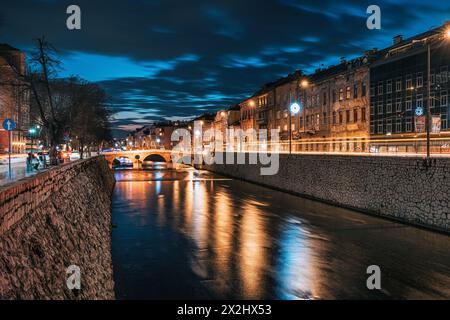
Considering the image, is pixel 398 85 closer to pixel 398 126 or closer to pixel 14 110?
pixel 398 126

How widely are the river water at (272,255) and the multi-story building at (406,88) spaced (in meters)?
20.4

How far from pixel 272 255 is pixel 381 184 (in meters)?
12.8

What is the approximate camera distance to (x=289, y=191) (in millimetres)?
48531

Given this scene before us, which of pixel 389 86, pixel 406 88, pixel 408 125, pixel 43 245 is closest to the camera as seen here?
pixel 43 245

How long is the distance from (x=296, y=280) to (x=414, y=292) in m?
4.45

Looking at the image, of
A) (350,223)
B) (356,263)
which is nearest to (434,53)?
(350,223)

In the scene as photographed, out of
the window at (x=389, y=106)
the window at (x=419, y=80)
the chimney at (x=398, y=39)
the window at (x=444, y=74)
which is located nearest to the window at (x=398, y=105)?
the window at (x=389, y=106)

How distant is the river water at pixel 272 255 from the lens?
1659 centimetres

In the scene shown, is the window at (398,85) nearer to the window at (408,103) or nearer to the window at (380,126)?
the window at (408,103)

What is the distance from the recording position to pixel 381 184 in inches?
1211

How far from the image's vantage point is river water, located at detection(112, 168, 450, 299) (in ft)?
54.4

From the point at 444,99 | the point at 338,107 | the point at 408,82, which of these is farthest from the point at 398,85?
the point at 338,107

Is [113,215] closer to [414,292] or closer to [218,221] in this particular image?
[218,221]

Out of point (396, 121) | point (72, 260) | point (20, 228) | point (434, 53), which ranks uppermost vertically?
point (434, 53)
